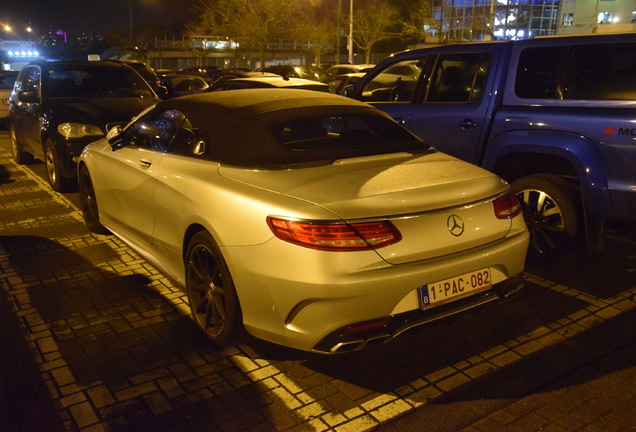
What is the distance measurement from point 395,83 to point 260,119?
130 inches

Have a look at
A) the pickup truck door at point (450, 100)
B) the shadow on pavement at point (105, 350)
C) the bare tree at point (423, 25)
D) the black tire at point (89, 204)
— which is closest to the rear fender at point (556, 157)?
the pickup truck door at point (450, 100)

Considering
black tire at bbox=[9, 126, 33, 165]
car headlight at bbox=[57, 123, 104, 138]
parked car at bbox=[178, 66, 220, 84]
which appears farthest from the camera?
parked car at bbox=[178, 66, 220, 84]

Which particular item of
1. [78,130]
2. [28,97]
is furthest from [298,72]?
[78,130]

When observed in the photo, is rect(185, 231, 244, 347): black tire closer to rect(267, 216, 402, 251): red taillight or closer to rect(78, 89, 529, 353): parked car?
rect(78, 89, 529, 353): parked car

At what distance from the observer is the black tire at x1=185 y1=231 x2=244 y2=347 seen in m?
3.71

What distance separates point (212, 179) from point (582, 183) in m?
3.11

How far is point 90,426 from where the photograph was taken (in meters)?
3.20

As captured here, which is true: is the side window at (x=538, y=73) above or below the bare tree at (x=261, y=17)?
below

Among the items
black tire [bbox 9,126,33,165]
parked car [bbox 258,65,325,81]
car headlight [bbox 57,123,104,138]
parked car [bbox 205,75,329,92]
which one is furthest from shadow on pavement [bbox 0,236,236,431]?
parked car [bbox 258,65,325,81]

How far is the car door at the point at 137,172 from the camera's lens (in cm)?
472

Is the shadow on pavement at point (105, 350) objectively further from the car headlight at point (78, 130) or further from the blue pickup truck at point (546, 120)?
the blue pickup truck at point (546, 120)

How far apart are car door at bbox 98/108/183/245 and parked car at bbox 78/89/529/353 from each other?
3cm

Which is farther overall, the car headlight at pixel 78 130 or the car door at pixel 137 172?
the car headlight at pixel 78 130

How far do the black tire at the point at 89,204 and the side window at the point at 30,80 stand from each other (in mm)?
3420
